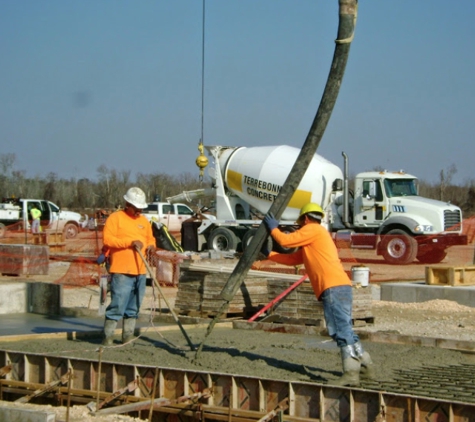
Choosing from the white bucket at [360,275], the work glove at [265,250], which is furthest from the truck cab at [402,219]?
the work glove at [265,250]

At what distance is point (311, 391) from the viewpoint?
711cm

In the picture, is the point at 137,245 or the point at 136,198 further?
the point at 136,198

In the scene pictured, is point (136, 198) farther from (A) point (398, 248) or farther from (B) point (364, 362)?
(A) point (398, 248)

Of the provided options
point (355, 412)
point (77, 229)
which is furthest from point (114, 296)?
point (77, 229)

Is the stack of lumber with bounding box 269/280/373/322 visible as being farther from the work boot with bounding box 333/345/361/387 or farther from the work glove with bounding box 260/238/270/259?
the work boot with bounding box 333/345/361/387

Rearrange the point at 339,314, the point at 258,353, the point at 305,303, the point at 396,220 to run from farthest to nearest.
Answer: the point at 396,220, the point at 305,303, the point at 258,353, the point at 339,314

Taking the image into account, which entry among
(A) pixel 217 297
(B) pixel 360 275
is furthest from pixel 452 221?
(A) pixel 217 297

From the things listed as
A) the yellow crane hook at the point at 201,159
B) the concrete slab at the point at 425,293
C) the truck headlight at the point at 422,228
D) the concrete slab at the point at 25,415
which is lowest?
the concrete slab at the point at 25,415

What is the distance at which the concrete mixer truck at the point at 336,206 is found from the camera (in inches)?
1057

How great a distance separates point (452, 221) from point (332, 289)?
21.0 metres

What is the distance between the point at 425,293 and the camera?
53.8ft

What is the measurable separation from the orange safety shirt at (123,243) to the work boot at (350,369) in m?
A: 3.22

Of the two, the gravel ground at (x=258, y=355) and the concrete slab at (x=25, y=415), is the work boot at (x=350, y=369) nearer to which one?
the gravel ground at (x=258, y=355)

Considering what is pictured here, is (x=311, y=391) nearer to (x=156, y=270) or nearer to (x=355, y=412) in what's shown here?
(x=355, y=412)
